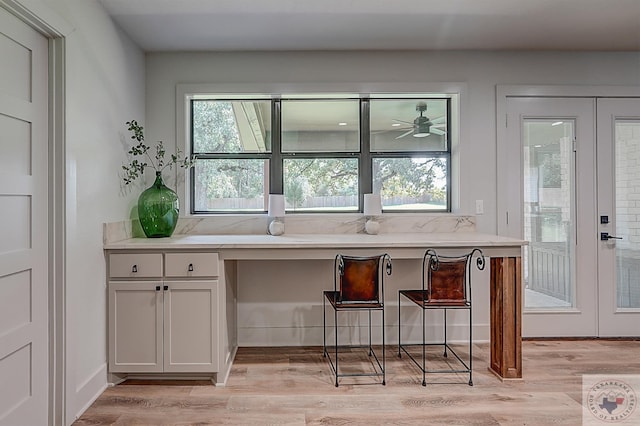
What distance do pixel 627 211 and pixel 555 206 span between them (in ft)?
2.07

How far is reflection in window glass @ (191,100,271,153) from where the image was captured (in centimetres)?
350

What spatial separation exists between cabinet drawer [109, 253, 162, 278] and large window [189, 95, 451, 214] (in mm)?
941

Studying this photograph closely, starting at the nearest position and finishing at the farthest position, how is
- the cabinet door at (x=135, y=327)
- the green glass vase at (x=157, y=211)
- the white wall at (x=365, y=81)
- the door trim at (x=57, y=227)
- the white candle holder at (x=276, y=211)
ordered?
the door trim at (x=57, y=227) → the cabinet door at (x=135, y=327) → the green glass vase at (x=157, y=211) → the white candle holder at (x=276, y=211) → the white wall at (x=365, y=81)

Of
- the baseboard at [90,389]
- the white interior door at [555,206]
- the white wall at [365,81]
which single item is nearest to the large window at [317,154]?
the white wall at [365,81]

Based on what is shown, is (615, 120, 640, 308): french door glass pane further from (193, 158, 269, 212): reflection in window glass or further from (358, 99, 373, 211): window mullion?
(193, 158, 269, 212): reflection in window glass

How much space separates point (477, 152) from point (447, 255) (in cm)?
115

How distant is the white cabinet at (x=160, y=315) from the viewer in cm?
259

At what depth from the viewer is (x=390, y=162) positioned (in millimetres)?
3525

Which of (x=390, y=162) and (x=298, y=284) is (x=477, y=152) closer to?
(x=390, y=162)

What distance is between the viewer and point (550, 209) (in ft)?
11.2

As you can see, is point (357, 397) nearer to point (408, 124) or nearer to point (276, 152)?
point (276, 152)

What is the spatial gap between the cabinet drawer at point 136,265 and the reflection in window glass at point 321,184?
1.26 metres

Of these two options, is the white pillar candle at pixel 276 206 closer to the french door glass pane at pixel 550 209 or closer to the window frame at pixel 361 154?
the window frame at pixel 361 154

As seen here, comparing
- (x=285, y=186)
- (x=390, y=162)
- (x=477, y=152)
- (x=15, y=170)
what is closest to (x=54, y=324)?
(x=15, y=170)
